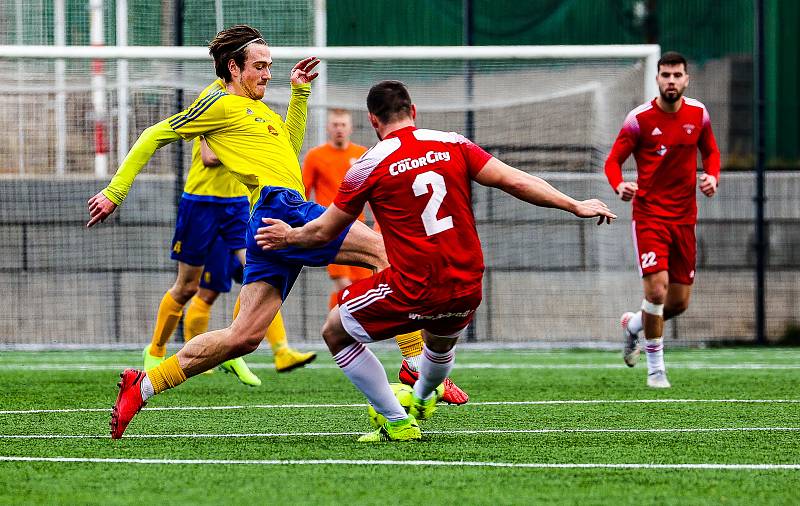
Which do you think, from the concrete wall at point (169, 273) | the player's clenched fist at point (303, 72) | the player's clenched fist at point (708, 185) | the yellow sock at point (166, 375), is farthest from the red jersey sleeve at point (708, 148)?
the yellow sock at point (166, 375)

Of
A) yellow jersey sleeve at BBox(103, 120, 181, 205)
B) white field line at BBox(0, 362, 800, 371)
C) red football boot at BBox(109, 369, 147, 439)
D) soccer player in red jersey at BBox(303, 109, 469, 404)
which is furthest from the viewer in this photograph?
soccer player in red jersey at BBox(303, 109, 469, 404)

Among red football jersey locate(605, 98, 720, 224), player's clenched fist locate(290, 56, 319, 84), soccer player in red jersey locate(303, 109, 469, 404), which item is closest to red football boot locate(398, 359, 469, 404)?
player's clenched fist locate(290, 56, 319, 84)

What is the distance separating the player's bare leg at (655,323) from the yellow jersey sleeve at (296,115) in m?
2.96

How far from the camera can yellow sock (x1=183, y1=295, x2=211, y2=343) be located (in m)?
9.50

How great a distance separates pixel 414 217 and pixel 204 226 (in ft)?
13.1

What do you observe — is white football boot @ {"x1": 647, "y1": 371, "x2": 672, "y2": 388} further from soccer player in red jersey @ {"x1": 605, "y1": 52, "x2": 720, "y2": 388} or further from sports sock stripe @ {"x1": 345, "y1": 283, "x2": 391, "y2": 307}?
sports sock stripe @ {"x1": 345, "y1": 283, "x2": 391, "y2": 307}

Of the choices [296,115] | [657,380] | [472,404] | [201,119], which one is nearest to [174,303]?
[472,404]

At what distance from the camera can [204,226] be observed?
9188mm

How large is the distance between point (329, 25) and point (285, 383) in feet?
18.6

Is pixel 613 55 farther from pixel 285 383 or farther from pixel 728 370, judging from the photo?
pixel 285 383

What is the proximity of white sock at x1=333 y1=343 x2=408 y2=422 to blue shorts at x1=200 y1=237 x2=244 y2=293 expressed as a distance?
3.70 metres

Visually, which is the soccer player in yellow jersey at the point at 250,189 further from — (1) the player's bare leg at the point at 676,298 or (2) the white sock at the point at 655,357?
(1) the player's bare leg at the point at 676,298

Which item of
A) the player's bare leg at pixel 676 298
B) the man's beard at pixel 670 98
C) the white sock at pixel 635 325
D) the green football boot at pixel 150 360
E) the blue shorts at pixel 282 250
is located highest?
the man's beard at pixel 670 98

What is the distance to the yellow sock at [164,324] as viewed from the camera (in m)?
9.14
